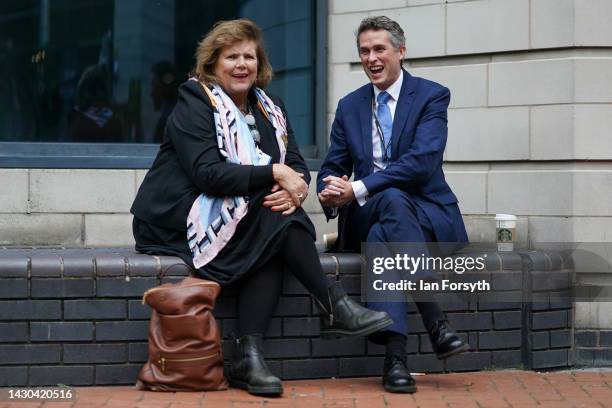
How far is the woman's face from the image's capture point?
596 centimetres

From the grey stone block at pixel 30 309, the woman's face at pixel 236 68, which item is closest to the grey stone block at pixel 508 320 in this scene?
the woman's face at pixel 236 68

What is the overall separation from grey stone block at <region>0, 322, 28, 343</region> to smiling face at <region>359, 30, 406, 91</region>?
2296 millimetres

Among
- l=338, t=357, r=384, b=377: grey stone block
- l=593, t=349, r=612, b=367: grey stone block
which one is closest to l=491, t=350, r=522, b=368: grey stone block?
l=593, t=349, r=612, b=367: grey stone block

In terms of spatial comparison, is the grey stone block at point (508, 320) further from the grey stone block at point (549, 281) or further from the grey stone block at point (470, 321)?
the grey stone block at point (549, 281)

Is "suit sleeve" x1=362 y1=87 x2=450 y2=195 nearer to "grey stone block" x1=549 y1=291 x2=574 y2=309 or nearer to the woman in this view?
the woman

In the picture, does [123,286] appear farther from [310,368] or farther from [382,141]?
[382,141]

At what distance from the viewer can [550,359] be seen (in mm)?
6555

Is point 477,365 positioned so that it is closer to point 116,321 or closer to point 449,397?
point 449,397

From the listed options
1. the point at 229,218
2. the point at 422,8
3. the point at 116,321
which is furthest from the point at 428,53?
the point at 116,321

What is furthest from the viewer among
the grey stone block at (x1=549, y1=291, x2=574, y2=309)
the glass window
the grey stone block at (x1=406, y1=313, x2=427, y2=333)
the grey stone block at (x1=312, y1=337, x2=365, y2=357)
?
the glass window

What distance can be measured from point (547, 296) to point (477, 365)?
23.4 inches

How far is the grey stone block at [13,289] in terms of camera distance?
573cm

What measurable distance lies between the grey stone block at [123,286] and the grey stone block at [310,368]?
33.0 inches

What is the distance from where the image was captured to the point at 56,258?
19.1ft
